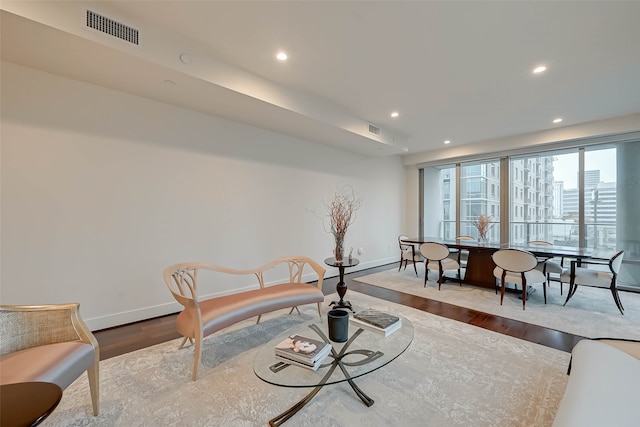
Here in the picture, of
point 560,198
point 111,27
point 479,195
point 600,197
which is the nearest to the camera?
point 111,27

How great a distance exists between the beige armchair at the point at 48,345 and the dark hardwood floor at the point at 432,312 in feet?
2.92

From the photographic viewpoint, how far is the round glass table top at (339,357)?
5.09ft

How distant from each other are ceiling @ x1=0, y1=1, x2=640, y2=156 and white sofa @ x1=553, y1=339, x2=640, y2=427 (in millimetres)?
2597

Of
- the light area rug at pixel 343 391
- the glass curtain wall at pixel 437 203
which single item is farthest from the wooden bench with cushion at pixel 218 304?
the glass curtain wall at pixel 437 203

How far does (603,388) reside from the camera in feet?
4.36

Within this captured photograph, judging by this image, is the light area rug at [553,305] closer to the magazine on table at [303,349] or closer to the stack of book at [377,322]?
the stack of book at [377,322]

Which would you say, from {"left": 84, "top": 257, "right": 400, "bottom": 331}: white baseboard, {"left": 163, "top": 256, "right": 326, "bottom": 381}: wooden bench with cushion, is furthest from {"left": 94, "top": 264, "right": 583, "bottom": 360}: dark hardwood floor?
{"left": 163, "top": 256, "right": 326, "bottom": 381}: wooden bench with cushion

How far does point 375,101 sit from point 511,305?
11.7 ft

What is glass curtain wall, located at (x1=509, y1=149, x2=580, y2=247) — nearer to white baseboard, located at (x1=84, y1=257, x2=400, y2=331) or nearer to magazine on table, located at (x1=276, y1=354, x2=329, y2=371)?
magazine on table, located at (x1=276, y1=354, x2=329, y2=371)

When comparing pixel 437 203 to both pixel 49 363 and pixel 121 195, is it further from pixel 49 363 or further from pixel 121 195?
pixel 49 363

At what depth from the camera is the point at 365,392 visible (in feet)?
6.34

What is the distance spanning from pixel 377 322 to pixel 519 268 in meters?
2.81

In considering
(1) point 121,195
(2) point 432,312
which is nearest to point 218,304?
(1) point 121,195

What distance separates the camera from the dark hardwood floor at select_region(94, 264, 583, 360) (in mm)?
2639
